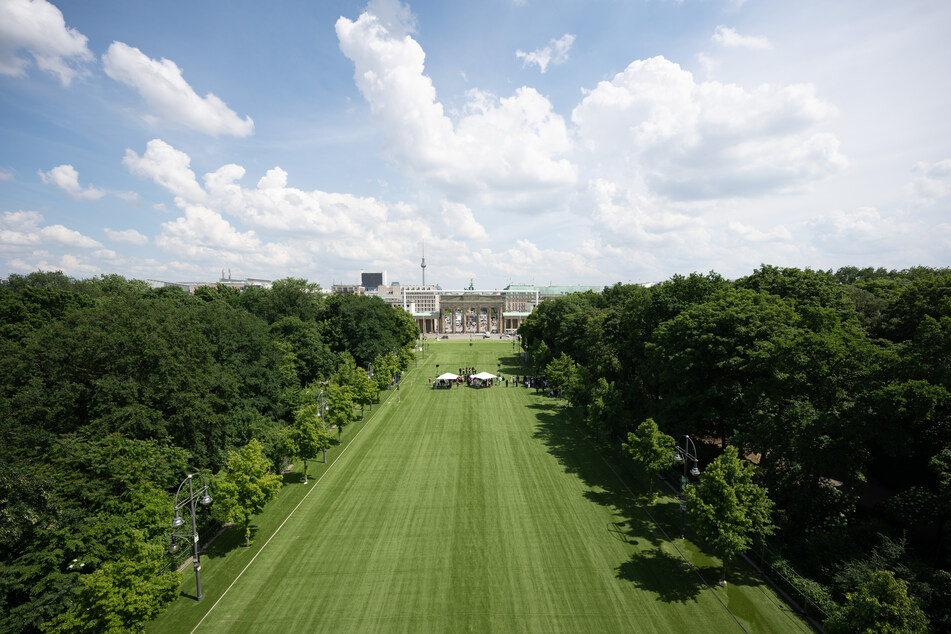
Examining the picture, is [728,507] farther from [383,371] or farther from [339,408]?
[383,371]

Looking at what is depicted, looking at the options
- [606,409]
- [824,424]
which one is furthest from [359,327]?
[824,424]

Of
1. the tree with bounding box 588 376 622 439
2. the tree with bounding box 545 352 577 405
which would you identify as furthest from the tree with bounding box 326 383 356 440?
the tree with bounding box 545 352 577 405

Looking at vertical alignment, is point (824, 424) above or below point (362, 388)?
above

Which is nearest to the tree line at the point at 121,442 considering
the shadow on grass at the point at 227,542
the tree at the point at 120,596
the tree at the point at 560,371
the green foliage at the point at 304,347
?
the tree at the point at 120,596

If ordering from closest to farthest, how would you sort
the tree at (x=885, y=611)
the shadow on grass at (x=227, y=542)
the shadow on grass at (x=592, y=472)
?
the tree at (x=885, y=611)
the shadow on grass at (x=227, y=542)
the shadow on grass at (x=592, y=472)

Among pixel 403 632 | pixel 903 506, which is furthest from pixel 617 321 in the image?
pixel 403 632

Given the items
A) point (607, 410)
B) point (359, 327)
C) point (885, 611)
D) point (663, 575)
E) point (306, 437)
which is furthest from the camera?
point (359, 327)

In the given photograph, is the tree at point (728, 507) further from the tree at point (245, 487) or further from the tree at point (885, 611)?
the tree at point (245, 487)
